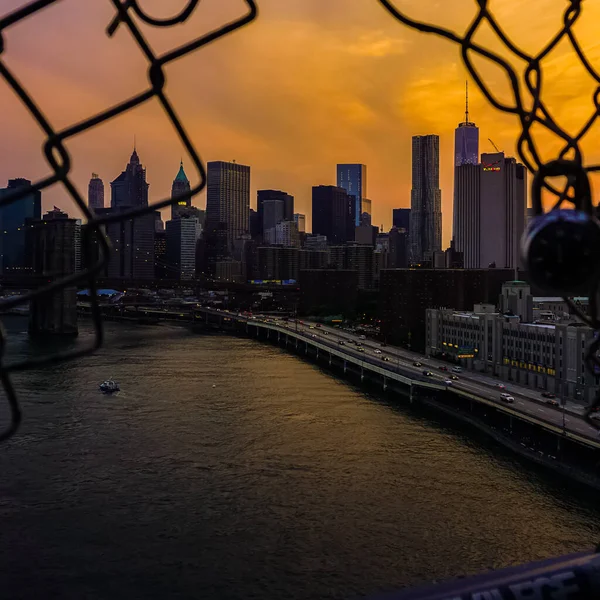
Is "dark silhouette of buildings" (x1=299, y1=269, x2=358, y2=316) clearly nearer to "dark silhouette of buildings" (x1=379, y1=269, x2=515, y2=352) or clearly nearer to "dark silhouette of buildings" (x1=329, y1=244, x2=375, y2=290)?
"dark silhouette of buildings" (x1=379, y1=269, x2=515, y2=352)

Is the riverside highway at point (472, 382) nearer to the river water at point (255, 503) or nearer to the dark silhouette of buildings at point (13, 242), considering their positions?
the river water at point (255, 503)

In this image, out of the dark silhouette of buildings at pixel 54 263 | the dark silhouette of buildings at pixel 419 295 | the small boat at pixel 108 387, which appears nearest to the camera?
the small boat at pixel 108 387

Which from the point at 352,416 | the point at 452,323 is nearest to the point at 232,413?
the point at 352,416

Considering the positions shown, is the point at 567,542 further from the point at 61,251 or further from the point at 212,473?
the point at 61,251

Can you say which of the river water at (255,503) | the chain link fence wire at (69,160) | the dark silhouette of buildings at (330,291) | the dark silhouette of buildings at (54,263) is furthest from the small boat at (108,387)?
the dark silhouette of buildings at (330,291)

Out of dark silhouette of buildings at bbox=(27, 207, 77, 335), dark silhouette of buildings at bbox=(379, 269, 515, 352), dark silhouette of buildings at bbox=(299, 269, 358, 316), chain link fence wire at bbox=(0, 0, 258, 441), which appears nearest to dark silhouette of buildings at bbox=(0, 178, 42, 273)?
dark silhouette of buildings at bbox=(27, 207, 77, 335)

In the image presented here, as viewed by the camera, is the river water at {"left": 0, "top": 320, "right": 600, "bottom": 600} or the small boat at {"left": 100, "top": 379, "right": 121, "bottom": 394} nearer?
the river water at {"left": 0, "top": 320, "right": 600, "bottom": 600}

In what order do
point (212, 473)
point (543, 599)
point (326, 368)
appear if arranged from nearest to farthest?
point (543, 599) < point (212, 473) < point (326, 368)
